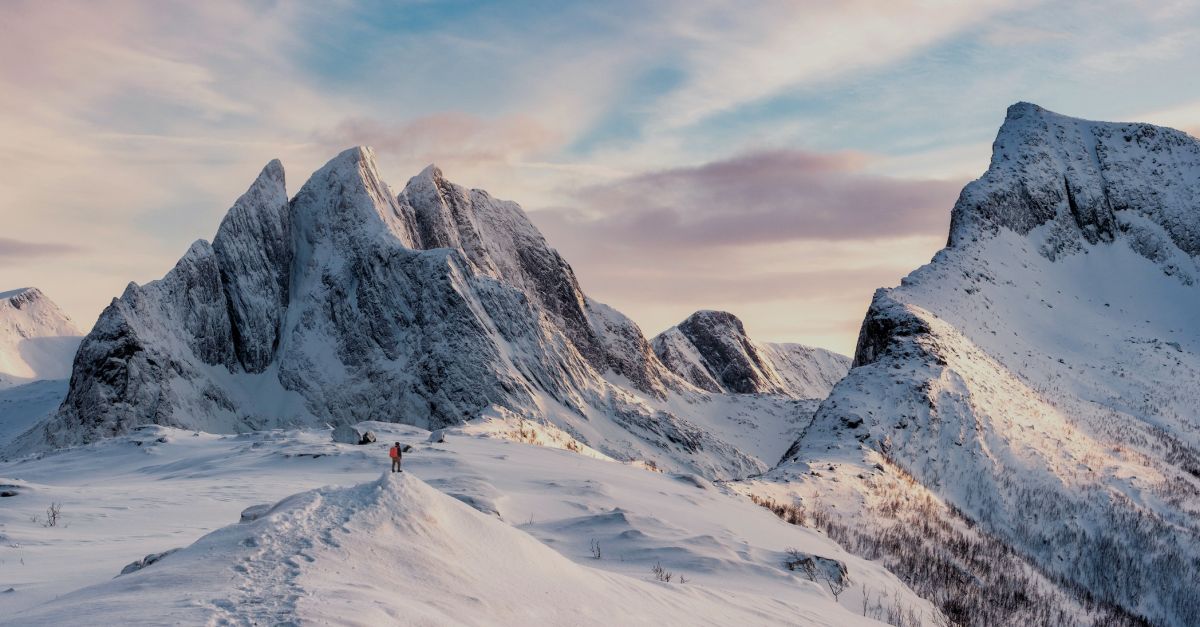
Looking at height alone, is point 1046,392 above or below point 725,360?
below

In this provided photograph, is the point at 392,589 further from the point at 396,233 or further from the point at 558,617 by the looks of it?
the point at 396,233

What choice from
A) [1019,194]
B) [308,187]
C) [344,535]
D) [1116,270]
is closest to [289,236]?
[308,187]

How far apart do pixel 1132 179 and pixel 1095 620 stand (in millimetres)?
51052

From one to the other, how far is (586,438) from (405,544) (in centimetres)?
5703

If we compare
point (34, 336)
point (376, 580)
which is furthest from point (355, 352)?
point (34, 336)

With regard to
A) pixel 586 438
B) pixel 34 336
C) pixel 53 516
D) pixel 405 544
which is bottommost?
pixel 586 438

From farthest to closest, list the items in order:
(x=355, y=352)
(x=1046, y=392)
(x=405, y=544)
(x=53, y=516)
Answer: (x=355, y=352)
(x=1046, y=392)
(x=53, y=516)
(x=405, y=544)

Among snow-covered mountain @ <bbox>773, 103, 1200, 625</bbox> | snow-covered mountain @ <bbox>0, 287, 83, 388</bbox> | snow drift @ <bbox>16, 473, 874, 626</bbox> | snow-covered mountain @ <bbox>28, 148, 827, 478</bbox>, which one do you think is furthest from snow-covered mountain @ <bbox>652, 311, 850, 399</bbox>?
snow drift @ <bbox>16, 473, 874, 626</bbox>

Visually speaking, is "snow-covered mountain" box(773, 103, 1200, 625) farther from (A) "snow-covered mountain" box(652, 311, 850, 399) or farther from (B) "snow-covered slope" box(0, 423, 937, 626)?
(A) "snow-covered mountain" box(652, 311, 850, 399)

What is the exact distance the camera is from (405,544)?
5.81 metres

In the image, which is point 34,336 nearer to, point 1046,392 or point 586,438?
point 586,438

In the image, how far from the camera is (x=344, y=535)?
5.64 metres

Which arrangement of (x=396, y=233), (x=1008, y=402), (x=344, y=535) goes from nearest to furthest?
(x=344, y=535) → (x=1008, y=402) → (x=396, y=233)

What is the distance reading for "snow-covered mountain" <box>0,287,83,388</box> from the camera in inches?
4451
